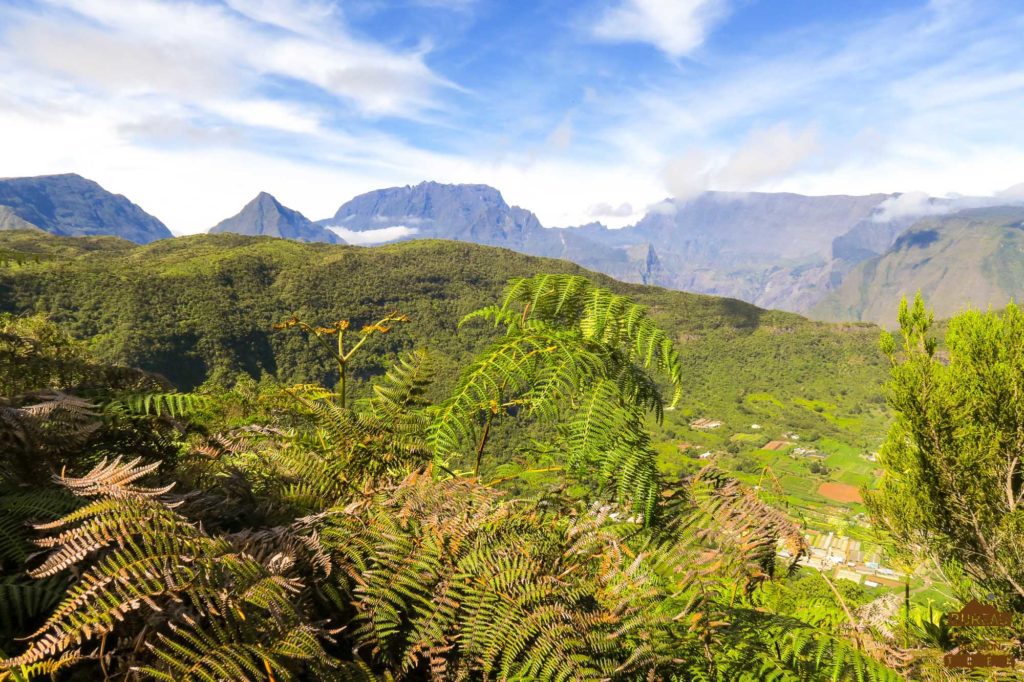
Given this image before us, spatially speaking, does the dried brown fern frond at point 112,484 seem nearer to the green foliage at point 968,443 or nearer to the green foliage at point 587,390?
the green foliage at point 587,390

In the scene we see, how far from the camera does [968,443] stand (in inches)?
441

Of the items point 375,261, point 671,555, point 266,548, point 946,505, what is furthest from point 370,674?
point 375,261

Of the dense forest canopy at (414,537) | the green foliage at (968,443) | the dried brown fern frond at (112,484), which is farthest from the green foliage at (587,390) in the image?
the green foliage at (968,443)

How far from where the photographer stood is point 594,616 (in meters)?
1.29

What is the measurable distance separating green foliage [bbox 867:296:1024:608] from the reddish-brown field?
134ft

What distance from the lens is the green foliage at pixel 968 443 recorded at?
34.6 feet

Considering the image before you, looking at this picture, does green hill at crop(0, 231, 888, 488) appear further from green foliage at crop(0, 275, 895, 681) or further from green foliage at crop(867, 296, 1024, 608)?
green foliage at crop(0, 275, 895, 681)

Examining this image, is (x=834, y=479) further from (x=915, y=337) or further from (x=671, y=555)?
(x=671, y=555)

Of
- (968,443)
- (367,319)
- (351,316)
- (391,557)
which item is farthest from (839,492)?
(351,316)

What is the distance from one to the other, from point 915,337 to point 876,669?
14249mm

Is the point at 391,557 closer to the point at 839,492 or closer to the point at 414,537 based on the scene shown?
the point at 414,537

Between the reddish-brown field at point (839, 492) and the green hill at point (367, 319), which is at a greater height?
the green hill at point (367, 319)

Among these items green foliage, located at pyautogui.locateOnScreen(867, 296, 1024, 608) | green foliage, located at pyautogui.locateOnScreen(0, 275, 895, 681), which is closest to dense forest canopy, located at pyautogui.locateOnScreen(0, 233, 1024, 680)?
green foliage, located at pyautogui.locateOnScreen(0, 275, 895, 681)

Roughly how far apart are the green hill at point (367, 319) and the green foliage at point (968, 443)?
31.8 metres
